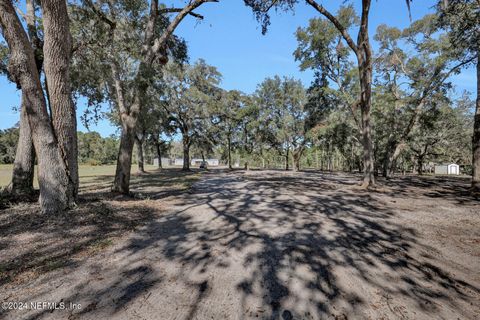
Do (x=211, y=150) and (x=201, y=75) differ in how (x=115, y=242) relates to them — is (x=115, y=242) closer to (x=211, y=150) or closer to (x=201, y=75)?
(x=201, y=75)

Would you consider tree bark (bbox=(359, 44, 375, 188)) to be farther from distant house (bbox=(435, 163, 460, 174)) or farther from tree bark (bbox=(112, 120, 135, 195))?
distant house (bbox=(435, 163, 460, 174))

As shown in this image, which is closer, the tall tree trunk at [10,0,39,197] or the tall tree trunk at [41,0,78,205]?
the tall tree trunk at [41,0,78,205]

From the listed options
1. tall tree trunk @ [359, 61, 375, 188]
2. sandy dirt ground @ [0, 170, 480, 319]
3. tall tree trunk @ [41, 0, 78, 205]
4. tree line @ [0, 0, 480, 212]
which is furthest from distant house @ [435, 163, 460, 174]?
tall tree trunk @ [41, 0, 78, 205]

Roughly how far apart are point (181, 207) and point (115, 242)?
280 cm

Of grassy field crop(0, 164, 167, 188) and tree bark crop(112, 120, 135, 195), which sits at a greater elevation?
tree bark crop(112, 120, 135, 195)

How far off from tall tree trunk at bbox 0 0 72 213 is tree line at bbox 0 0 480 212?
21 mm

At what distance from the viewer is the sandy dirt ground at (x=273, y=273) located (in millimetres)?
2244

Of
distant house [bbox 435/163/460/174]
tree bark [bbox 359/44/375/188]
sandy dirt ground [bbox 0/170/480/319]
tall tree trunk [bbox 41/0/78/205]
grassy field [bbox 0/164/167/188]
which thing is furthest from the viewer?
distant house [bbox 435/163/460/174]

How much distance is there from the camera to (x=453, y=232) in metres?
4.39

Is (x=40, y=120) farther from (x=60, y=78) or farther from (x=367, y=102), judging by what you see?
(x=367, y=102)

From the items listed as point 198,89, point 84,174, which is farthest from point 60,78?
point 198,89

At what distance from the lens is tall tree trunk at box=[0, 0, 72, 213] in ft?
15.8

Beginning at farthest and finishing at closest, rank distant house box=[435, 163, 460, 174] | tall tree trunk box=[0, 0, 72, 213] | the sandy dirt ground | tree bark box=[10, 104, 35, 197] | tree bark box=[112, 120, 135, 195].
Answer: distant house box=[435, 163, 460, 174] → tree bark box=[112, 120, 135, 195] → tree bark box=[10, 104, 35, 197] → tall tree trunk box=[0, 0, 72, 213] → the sandy dirt ground

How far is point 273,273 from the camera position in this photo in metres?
2.89
